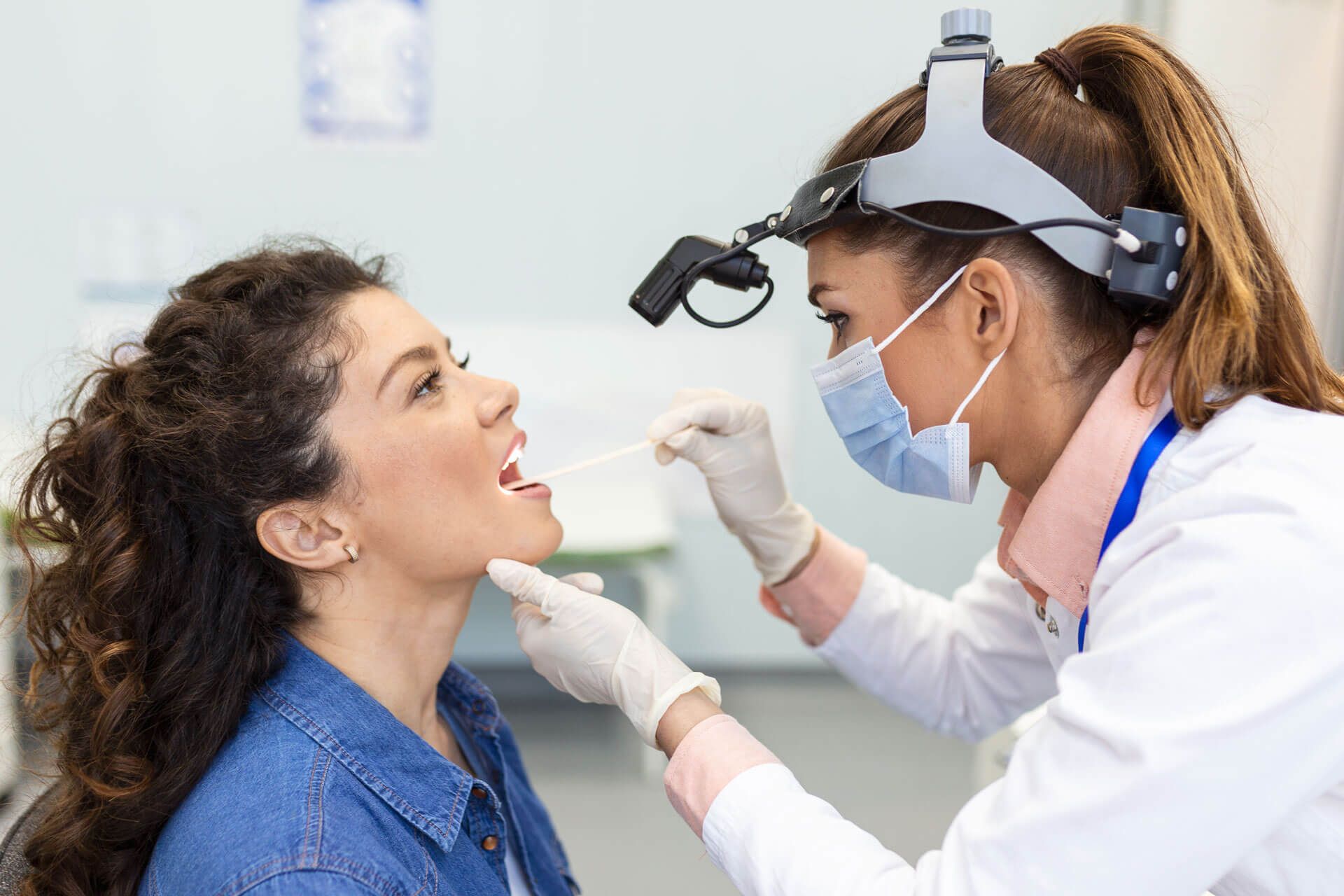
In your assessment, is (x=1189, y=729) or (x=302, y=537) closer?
(x=1189, y=729)

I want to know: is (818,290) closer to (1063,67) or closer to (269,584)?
(1063,67)

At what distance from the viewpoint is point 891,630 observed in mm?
1547

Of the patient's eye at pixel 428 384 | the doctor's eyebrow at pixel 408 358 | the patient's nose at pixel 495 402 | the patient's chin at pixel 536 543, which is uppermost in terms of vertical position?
the doctor's eyebrow at pixel 408 358

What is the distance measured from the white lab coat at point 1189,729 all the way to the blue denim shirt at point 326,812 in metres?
0.35

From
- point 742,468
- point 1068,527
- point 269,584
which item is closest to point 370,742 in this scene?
point 269,584

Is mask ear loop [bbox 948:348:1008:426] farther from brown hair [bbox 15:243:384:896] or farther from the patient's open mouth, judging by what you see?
brown hair [bbox 15:243:384:896]

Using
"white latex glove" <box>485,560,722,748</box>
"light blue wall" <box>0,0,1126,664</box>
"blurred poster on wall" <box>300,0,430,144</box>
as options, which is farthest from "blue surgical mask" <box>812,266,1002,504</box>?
"blurred poster on wall" <box>300,0,430,144</box>

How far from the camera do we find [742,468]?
1.51 m

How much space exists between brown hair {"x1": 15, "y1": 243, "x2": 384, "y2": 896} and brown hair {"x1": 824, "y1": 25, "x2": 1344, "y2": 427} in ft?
2.30

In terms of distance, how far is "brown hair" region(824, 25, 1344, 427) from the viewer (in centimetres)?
92

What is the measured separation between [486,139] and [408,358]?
73.3 inches

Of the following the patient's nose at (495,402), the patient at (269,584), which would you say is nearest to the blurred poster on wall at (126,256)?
the patient at (269,584)

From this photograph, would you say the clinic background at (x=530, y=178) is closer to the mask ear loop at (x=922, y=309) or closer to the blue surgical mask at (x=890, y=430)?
the blue surgical mask at (x=890, y=430)

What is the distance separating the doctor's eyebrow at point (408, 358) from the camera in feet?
3.83
